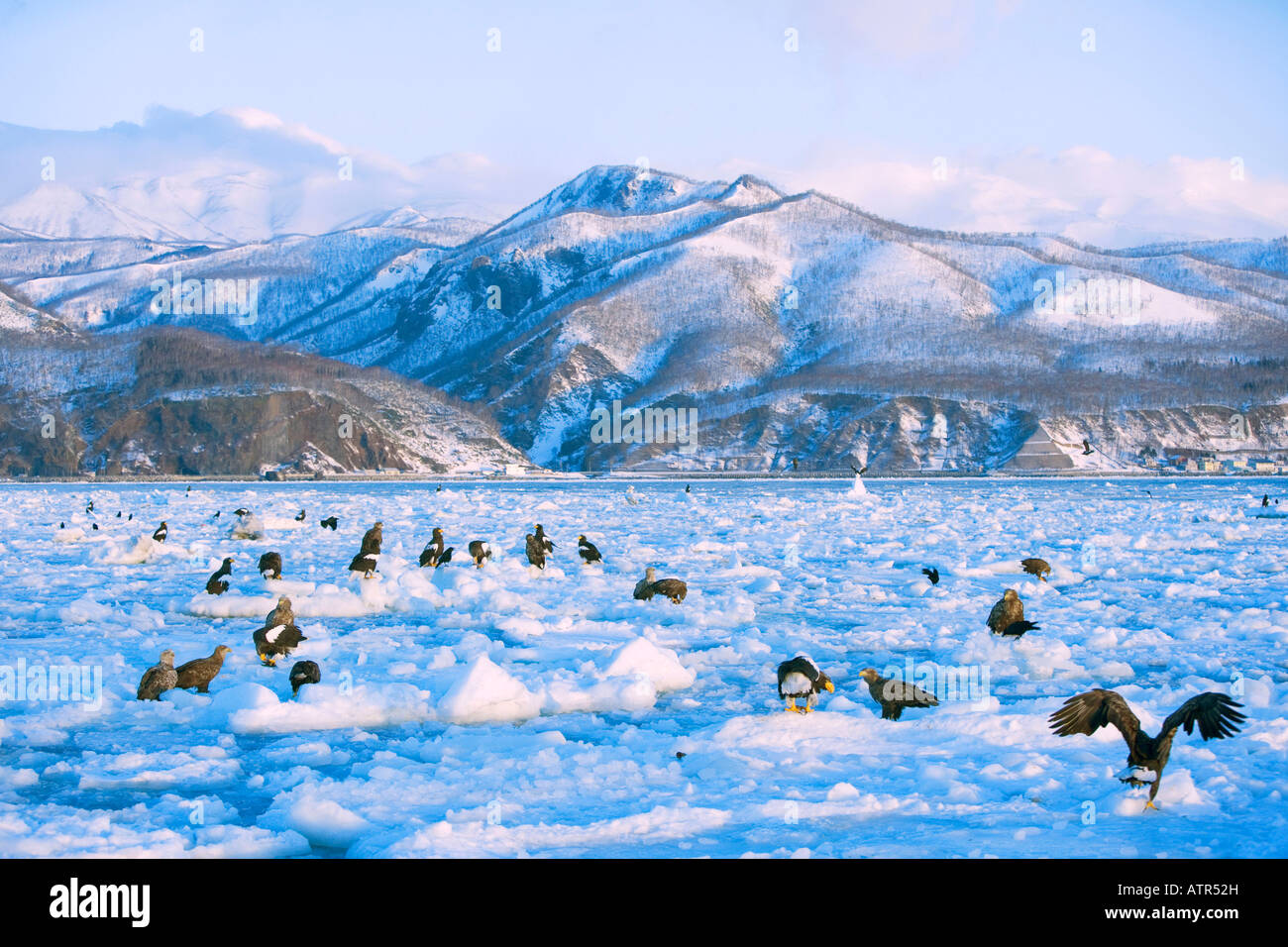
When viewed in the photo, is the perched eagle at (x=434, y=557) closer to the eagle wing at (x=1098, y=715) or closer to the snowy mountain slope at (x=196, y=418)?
the eagle wing at (x=1098, y=715)

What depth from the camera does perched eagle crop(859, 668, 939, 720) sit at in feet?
34.2

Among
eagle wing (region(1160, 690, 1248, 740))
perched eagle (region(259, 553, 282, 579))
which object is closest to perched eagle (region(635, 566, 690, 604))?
perched eagle (region(259, 553, 282, 579))

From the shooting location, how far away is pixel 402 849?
7059 mm

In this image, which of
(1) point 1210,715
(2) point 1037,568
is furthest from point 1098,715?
(2) point 1037,568

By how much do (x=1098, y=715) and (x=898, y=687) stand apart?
9.43ft

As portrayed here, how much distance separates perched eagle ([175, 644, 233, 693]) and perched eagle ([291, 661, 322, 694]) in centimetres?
104

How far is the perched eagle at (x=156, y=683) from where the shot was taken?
38.1 ft

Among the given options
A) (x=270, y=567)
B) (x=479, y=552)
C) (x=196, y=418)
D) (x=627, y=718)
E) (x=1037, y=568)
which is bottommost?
(x=627, y=718)

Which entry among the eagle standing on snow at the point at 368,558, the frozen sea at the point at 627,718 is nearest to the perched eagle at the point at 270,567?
the frozen sea at the point at 627,718

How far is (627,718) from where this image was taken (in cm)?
1095

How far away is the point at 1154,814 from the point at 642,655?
19.2ft

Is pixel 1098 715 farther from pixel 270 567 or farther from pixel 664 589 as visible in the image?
pixel 270 567

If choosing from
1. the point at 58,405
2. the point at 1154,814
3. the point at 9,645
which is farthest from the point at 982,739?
the point at 58,405
